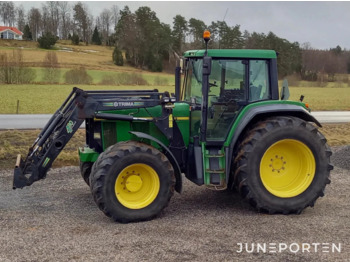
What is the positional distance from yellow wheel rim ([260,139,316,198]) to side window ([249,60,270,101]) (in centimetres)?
76

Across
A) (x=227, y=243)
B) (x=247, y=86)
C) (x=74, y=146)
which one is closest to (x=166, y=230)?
(x=227, y=243)

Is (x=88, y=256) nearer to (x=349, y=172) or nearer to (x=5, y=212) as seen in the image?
(x=5, y=212)

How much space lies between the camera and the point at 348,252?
4.83 meters

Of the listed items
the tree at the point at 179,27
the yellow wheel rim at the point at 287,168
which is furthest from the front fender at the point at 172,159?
the tree at the point at 179,27

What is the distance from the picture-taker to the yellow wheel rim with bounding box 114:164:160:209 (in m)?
5.76

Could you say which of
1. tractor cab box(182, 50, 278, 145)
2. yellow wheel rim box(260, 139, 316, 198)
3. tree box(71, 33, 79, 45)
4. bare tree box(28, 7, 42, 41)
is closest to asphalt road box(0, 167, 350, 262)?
yellow wheel rim box(260, 139, 316, 198)

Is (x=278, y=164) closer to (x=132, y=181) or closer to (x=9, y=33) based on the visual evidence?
(x=132, y=181)

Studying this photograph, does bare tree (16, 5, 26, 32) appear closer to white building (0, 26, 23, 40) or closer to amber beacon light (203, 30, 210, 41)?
white building (0, 26, 23, 40)

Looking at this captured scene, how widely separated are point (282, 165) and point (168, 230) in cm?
202

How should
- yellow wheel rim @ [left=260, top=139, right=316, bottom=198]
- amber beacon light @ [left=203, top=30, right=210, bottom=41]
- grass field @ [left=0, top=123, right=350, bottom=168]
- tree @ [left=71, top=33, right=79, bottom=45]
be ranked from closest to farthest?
amber beacon light @ [left=203, top=30, right=210, bottom=41] < yellow wheel rim @ [left=260, top=139, right=316, bottom=198] < grass field @ [left=0, top=123, right=350, bottom=168] < tree @ [left=71, top=33, right=79, bottom=45]

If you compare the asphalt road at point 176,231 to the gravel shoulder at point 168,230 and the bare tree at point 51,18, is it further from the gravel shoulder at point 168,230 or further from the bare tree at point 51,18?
the bare tree at point 51,18

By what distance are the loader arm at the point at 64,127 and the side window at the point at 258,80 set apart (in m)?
1.35

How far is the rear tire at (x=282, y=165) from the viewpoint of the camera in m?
5.96

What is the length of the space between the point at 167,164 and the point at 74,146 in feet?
18.8
